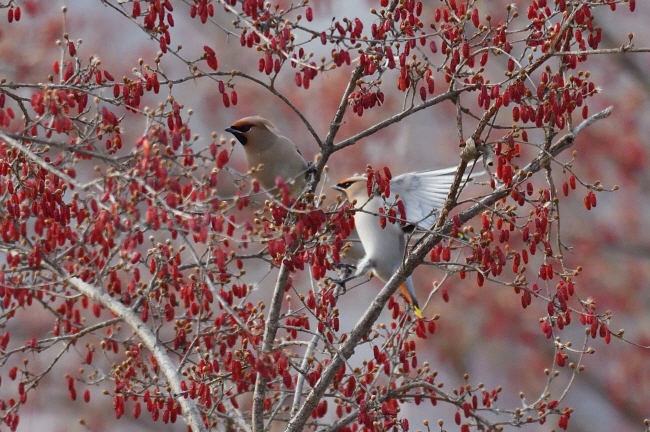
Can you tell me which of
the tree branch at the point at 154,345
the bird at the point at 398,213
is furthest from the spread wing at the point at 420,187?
the tree branch at the point at 154,345

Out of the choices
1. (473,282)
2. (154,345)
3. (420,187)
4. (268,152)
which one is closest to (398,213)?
(420,187)

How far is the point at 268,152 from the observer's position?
14.7 feet

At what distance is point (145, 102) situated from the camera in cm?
964

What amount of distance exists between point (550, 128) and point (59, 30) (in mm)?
6446

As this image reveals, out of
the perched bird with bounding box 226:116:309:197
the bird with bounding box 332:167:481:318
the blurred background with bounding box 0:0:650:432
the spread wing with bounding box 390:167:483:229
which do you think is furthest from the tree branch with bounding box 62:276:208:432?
the blurred background with bounding box 0:0:650:432

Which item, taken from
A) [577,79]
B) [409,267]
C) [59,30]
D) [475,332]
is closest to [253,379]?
[409,267]

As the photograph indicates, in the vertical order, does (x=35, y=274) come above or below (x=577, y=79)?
below

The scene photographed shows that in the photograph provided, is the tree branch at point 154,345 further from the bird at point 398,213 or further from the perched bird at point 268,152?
the perched bird at point 268,152

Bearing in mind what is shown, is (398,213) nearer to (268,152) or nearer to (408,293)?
(408,293)

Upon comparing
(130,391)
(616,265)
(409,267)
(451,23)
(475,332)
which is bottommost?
(130,391)

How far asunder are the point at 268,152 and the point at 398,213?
2.66 feet

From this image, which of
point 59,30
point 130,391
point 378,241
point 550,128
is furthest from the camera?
point 59,30

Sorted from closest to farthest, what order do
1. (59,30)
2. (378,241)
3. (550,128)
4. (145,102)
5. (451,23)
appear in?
(550,128) < (451,23) < (378,241) < (59,30) < (145,102)

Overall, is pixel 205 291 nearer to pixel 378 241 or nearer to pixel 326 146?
pixel 326 146
